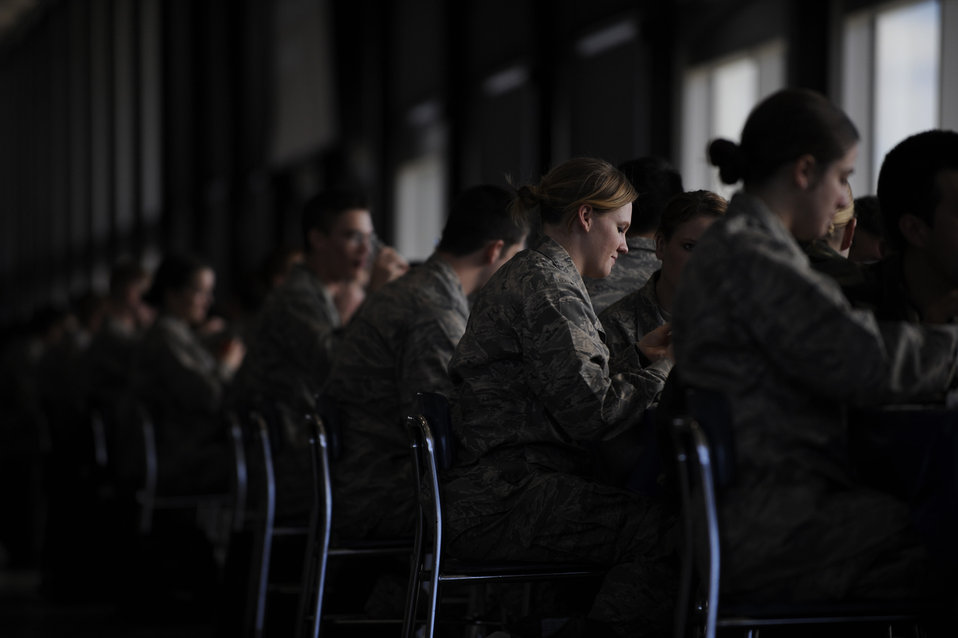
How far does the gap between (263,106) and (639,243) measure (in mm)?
7985

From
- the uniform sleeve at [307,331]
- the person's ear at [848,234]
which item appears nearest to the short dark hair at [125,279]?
the uniform sleeve at [307,331]

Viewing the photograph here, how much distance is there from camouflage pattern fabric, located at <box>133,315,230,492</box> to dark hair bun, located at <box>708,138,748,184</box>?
3.12 meters

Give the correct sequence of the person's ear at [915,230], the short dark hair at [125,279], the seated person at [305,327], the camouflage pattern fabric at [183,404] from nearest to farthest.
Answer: the person's ear at [915,230] → the seated person at [305,327] → the camouflage pattern fabric at [183,404] → the short dark hair at [125,279]

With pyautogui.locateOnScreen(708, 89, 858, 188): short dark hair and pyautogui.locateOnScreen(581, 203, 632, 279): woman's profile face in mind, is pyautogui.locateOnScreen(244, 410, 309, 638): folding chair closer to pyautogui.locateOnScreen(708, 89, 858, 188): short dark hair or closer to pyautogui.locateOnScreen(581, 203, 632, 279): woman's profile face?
pyautogui.locateOnScreen(581, 203, 632, 279): woman's profile face

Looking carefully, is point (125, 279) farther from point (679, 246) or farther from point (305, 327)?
point (679, 246)

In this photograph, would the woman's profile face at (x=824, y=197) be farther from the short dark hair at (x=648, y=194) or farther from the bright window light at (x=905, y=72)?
the bright window light at (x=905, y=72)

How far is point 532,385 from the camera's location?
2342 millimetres

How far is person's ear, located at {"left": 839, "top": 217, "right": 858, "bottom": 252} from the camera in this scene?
8.84ft

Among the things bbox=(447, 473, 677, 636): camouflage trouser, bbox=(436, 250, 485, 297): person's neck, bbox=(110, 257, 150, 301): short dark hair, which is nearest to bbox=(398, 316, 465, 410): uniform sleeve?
bbox=(436, 250, 485, 297): person's neck

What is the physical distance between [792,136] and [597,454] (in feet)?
2.37

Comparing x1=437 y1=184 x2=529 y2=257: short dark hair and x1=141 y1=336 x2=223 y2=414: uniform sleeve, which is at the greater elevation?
x1=437 y1=184 x2=529 y2=257: short dark hair

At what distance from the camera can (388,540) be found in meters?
2.96

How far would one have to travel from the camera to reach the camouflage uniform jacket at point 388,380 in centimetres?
294

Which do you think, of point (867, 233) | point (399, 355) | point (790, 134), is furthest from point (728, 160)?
→ point (399, 355)
